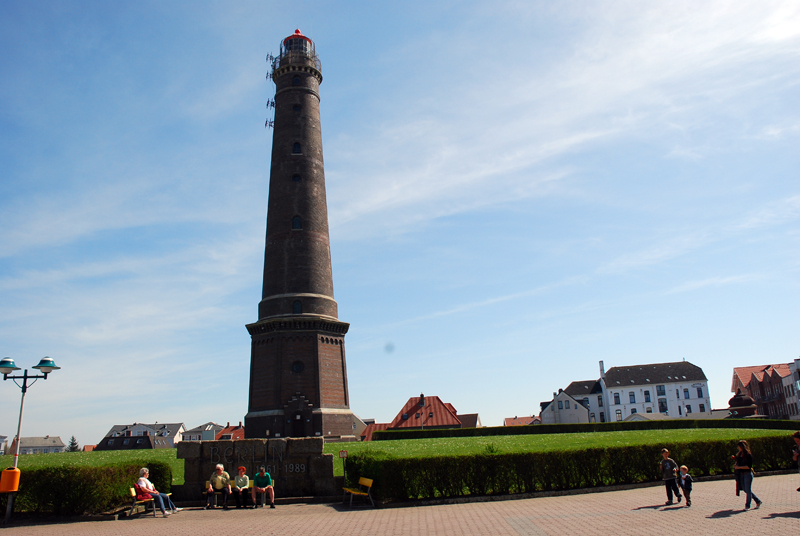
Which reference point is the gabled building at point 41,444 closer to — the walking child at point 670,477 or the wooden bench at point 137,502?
the wooden bench at point 137,502

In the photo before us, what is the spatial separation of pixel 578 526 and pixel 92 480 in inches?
503

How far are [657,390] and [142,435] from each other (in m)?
72.0

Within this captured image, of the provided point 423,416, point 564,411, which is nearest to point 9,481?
point 423,416

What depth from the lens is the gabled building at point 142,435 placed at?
76.7m

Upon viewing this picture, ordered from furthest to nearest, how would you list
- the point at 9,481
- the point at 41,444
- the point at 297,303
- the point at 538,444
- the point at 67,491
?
the point at 41,444, the point at 297,303, the point at 538,444, the point at 67,491, the point at 9,481

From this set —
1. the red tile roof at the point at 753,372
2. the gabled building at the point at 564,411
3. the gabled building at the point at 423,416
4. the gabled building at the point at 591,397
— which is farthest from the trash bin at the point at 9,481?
the red tile roof at the point at 753,372

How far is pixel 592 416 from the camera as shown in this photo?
86.4 meters

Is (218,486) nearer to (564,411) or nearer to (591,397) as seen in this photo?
(564,411)

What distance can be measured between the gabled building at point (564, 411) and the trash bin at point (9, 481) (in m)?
75.5

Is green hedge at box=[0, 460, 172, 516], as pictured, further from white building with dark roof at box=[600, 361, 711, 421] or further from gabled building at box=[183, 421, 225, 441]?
gabled building at box=[183, 421, 225, 441]

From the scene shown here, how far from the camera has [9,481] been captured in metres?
15.9

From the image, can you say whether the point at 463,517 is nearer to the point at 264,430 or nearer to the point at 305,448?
the point at 305,448

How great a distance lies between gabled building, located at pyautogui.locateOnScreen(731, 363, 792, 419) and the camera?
7512 cm

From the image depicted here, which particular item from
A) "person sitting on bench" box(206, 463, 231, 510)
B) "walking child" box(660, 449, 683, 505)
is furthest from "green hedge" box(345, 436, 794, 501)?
"person sitting on bench" box(206, 463, 231, 510)
